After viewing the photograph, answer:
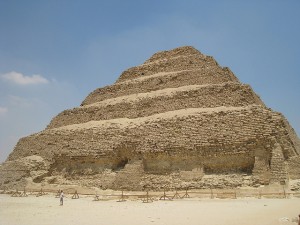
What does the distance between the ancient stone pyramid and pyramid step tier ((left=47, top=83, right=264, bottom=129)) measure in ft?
0.22

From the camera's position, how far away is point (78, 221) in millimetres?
12219

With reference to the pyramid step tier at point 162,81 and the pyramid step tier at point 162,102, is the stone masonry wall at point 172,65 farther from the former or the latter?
the pyramid step tier at point 162,102

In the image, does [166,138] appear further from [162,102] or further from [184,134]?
[162,102]

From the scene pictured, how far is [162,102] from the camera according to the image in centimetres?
2603

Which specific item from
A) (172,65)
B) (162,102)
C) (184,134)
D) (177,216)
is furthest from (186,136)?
(172,65)

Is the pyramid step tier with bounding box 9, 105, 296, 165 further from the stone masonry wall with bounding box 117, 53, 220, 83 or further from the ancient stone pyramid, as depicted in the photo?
the stone masonry wall with bounding box 117, 53, 220, 83

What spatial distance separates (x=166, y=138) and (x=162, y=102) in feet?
13.6

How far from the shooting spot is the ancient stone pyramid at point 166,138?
20.1 meters

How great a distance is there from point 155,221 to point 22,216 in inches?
233

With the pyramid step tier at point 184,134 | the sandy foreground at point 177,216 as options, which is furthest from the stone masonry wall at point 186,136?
the sandy foreground at point 177,216

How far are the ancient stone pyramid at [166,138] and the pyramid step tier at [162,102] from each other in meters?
0.07

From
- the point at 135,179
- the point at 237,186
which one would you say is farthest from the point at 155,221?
the point at 135,179

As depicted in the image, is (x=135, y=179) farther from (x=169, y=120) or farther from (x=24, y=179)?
(x=24, y=179)

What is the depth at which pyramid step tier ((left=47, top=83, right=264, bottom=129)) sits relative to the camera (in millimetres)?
23438
